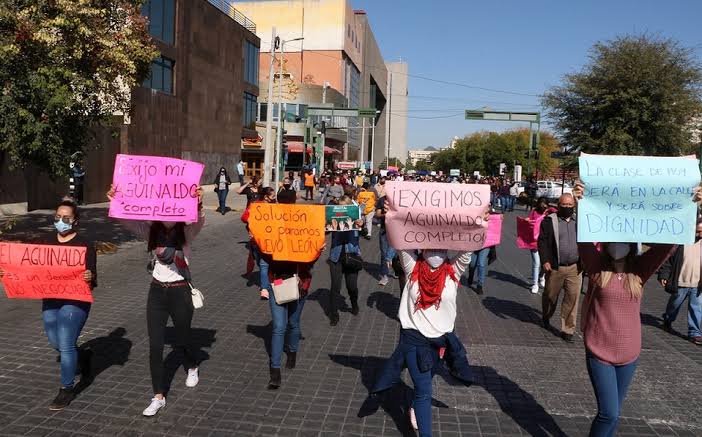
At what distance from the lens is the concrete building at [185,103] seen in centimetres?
2286

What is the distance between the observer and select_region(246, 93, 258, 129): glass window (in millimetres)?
42281

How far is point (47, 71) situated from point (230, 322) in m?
6.10

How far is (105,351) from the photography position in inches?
248

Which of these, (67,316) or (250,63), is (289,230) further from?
(250,63)

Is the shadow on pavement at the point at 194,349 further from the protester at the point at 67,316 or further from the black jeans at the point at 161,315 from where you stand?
the protester at the point at 67,316

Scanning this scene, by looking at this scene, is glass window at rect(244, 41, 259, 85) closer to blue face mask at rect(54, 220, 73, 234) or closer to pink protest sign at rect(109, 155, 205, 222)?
pink protest sign at rect(109, 155, 205, 222)

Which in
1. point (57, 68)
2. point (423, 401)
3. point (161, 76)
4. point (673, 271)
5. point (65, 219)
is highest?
point (161, 76)

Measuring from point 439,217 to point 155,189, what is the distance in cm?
240

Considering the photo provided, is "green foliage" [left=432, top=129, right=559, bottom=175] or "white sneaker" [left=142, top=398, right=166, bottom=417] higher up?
"green foliage" [left=432, top=129, right=559, bottom=175]

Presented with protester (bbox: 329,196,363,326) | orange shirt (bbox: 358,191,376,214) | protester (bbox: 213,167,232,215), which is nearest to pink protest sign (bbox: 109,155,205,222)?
protester (bbox: 329,196,363,326)

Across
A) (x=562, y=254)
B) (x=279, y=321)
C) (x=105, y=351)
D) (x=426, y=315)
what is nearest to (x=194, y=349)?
(x=105, y=351)

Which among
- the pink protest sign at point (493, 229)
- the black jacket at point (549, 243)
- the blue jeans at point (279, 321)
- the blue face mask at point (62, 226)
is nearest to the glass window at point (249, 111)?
the pink protest sign at point (493, 229)

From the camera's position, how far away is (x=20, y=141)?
424 inches

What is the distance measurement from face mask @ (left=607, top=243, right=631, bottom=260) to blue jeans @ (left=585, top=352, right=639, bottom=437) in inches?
27.3
